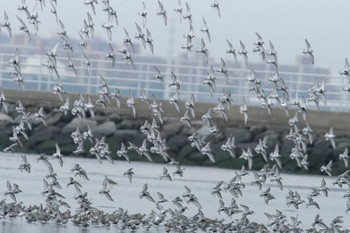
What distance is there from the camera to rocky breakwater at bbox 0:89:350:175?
4388cm

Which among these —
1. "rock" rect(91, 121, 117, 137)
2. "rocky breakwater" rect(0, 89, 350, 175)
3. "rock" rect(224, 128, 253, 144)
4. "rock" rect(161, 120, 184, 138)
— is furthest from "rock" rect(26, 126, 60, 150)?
"rock" rect(224, 128, 253, 144)

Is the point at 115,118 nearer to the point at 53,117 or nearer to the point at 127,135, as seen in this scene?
the point at 127,135

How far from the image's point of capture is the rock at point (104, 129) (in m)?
45.1

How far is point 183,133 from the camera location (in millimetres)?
45062

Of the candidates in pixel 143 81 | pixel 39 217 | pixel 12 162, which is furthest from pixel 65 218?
pixel 143 81

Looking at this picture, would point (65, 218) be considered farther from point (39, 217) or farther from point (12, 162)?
point (12, 162)

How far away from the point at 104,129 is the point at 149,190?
11.4m

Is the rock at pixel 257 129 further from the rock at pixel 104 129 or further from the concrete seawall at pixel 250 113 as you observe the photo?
the rock at pixel 104 129

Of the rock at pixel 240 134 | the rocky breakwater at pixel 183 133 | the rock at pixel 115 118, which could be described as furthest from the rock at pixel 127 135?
the rock at pixel 240 134

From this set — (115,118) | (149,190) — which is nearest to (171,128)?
(115,118)

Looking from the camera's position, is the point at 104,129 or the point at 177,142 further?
the point at 104,129

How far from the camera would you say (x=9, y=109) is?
45812mm

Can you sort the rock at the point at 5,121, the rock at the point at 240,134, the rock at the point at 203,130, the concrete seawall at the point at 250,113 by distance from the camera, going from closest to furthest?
the concrete seawall at the point at 250,113
the rock at the point at 240,134
the rock at the point at 203,130
the rock at the point at 5,121

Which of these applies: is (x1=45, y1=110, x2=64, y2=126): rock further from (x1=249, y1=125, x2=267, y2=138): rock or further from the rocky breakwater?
(x1=249, y1=125, x2=267, y2=138): rock
